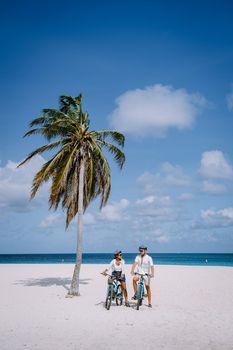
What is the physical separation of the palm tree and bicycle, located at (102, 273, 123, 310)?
10.1 ft

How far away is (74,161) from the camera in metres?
15.1

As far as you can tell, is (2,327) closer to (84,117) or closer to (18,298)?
(18,298)

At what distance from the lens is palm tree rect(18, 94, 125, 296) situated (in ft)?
46.9

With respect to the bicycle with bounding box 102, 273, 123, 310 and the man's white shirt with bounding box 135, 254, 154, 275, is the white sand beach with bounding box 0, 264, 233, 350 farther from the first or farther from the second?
the man's white shirt with bounding box 135, 254, 154, 275

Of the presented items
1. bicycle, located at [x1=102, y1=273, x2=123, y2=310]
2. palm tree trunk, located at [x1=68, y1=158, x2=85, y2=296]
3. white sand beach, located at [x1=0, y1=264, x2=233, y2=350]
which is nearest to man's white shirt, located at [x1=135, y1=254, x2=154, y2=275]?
bicycle, located at [x1=102, y1=273, x2=123, y2=310]

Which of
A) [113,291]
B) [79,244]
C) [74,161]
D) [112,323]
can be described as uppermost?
[74,161]

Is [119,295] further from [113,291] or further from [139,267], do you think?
[139,267]

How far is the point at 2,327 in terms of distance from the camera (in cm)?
843

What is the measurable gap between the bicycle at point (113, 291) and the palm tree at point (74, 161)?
309 cm

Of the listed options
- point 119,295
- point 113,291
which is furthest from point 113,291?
point 119,295

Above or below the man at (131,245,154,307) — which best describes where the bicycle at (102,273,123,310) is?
below

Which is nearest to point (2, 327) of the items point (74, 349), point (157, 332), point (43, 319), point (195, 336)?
point (43, 319)

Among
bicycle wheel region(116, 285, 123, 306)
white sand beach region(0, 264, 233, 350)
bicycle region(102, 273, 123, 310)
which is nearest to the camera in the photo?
white sand beach region(0, 264, 233, 350)

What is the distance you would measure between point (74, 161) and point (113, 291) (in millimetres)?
6076
